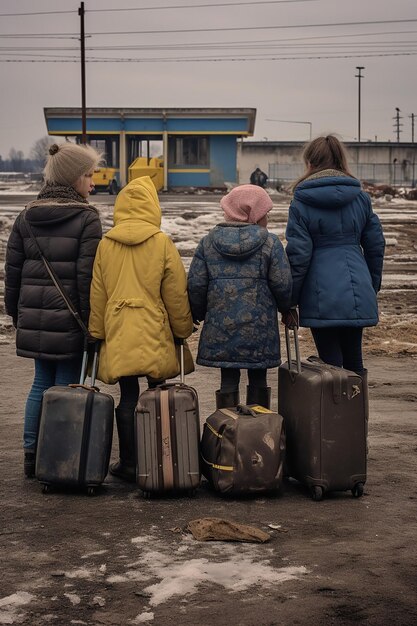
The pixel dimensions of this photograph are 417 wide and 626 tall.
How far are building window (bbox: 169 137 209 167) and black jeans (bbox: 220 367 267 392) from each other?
2123 inches

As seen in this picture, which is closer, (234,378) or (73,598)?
(73,598)

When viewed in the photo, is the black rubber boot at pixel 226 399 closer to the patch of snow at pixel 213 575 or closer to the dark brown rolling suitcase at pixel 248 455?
the dark brown rolling suitcase at pixel 248 455

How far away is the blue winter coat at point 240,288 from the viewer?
20.0 feet

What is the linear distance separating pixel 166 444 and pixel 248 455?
0.42 m

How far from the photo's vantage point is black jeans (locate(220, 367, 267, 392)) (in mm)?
6262

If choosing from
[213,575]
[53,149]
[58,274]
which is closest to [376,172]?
[53,149]

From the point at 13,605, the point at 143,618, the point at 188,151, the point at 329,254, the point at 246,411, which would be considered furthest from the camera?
the point at 188,151

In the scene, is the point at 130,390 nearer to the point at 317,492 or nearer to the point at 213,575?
the point at 317,492

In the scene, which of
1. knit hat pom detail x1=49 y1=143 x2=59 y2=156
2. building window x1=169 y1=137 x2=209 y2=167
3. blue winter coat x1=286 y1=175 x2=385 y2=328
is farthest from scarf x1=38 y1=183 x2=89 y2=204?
building window x1=169 y1=137 x2=209 y2=167

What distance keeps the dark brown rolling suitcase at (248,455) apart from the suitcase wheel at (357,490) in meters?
0.40

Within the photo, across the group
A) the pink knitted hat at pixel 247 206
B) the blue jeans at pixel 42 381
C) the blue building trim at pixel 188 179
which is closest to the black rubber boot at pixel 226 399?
the blue jeans at pixel 42 381

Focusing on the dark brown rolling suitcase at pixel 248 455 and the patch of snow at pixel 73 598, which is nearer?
the patch of snow at pixel 73 598

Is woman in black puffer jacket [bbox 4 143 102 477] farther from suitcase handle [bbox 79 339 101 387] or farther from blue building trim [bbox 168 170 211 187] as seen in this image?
blue building trim [bbox 168 170 211 187]

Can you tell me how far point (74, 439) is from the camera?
5863 millimetres
